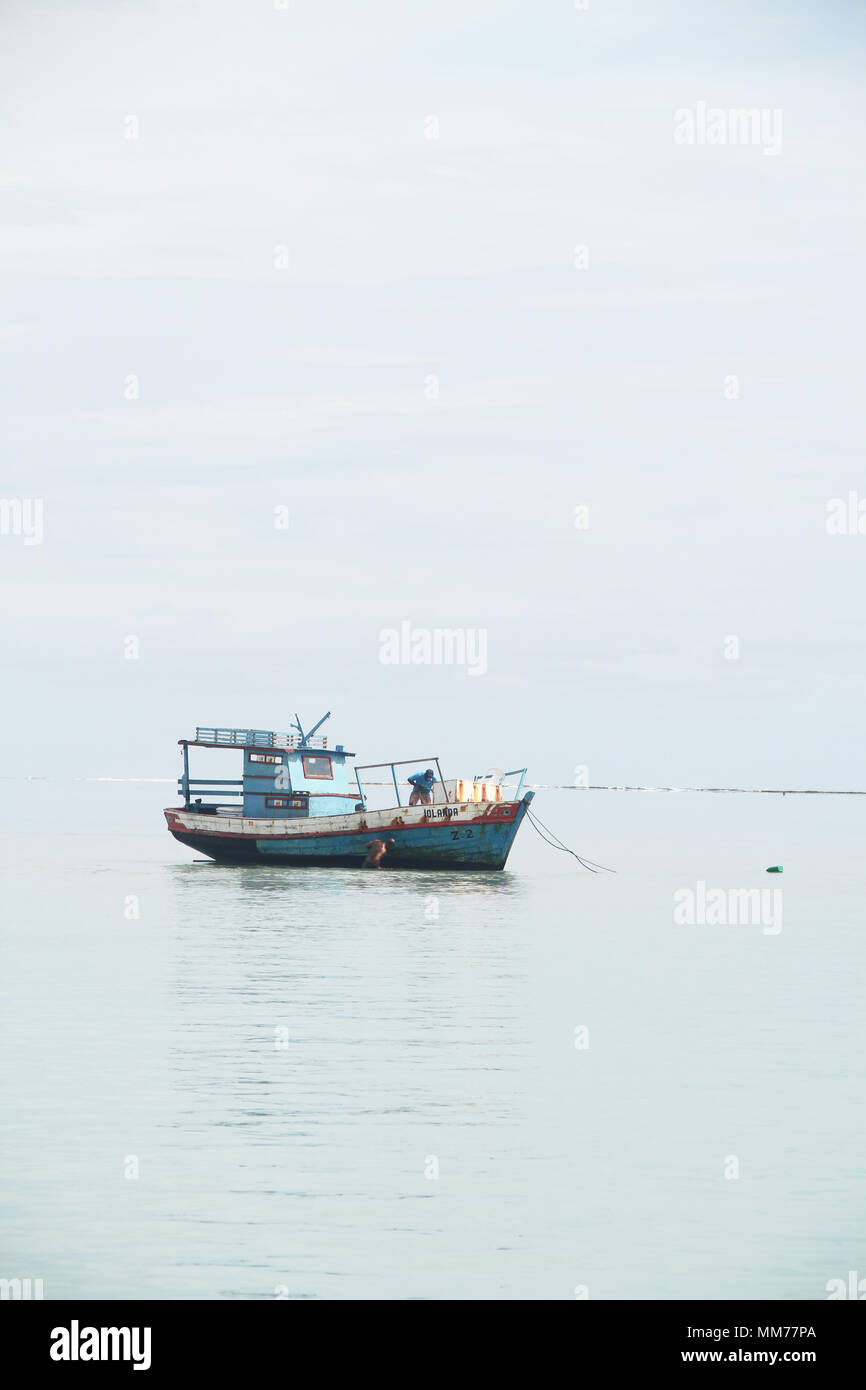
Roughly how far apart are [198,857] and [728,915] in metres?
37.3

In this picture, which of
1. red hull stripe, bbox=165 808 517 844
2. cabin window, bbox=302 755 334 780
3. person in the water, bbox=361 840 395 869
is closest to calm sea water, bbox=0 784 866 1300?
red hull stripe, bbox=165 808 517 844

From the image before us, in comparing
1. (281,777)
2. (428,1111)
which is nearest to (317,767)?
(281,777)

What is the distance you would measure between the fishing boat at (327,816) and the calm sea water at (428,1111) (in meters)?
14.1

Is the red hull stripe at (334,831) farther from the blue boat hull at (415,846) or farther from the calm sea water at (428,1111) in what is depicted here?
the calm sea water at (428,1111)

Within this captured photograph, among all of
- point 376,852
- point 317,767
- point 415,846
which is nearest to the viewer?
point 415,846

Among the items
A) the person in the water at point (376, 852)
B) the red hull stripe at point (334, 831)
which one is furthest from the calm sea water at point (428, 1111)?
the person in the water at point (376, 852)

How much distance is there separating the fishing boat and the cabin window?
0.04 meters

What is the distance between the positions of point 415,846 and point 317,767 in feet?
20.0

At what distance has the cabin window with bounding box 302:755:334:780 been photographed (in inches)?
2277

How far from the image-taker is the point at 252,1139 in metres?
16.6

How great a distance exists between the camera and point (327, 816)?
5625 cm

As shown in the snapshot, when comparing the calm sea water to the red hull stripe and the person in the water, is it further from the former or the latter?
the person in the water

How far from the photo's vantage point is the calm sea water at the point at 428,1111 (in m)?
13.1

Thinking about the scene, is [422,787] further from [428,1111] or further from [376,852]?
[428,1111]
